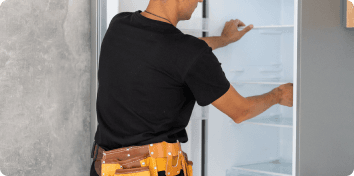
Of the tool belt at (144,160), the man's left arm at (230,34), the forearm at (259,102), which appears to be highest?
the man's left arm at (230,34)

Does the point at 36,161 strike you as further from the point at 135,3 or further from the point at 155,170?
the point at 135,3

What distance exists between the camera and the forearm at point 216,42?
2.03 m

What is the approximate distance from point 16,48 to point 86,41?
406 millimetres

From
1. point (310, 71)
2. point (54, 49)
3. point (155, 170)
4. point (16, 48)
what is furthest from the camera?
point (54, 49)

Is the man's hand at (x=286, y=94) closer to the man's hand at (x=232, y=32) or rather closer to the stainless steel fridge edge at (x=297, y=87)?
the stainless steel fridge edge at (x=297, y=87)

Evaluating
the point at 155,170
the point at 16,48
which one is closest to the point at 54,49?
the point at 16,48

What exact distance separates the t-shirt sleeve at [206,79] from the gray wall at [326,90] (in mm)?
374

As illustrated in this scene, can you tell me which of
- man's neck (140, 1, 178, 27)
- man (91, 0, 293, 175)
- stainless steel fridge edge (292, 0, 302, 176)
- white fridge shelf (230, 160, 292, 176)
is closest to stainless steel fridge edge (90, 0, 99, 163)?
man (91, 0, 293, 175)

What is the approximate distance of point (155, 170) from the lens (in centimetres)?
140

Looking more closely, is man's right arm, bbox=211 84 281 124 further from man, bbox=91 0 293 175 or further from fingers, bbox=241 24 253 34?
fingers, bbox=241 24 253 34

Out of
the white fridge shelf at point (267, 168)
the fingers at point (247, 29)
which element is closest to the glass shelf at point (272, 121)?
the white fridge shelf at point (267, 168)

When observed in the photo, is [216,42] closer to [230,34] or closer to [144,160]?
[230,34]

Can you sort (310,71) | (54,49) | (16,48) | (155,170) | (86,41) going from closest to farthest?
(155,170), (310,71), (16,48), (54,49), (86,41)

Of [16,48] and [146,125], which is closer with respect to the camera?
[146,125]
